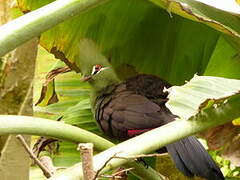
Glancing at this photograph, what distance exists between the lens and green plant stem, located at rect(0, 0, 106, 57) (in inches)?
34.6

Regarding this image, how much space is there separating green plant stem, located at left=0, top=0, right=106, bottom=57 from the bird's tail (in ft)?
1.54

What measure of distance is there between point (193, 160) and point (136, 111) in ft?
0.68

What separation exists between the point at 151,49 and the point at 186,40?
11cm

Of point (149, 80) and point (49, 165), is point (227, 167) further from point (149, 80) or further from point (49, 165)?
point (49, 165)

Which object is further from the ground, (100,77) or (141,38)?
(141,38)

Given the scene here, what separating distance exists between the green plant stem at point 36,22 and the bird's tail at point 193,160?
470mm

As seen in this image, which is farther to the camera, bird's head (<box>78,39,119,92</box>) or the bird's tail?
bird's head (<box>78,39,119,92</box>)

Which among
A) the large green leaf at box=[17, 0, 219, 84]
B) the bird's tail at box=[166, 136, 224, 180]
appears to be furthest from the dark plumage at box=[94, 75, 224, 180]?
the large green leaf at box=[17, 0, 219, 84]

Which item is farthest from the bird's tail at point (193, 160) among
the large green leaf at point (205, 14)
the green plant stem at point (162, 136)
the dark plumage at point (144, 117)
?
the large green leaf at point (205, 14)

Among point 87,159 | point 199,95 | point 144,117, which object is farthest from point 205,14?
point 87,159

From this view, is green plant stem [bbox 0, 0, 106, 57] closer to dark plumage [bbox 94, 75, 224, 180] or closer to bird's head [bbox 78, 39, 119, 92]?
dark plumage [bbox 94, 75, 224, 180]

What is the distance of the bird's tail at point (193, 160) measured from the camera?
1.26 meters

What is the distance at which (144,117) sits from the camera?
4.59ft

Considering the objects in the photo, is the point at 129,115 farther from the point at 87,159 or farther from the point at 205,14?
the point at 87,159
